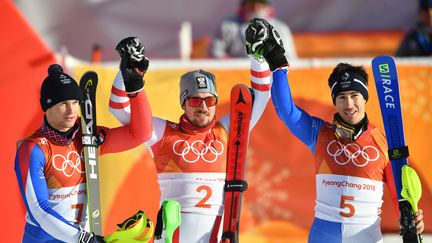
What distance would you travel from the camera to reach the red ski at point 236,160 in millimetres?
5688

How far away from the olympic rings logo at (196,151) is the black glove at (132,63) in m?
0.47

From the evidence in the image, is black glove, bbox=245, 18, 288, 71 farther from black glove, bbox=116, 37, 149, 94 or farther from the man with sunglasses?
black glove, bbox=116, 37, 149, 94

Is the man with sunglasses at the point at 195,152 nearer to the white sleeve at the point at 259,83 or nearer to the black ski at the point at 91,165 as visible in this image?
the white sleeve at the point at 259,83

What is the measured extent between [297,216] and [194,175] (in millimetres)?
2585

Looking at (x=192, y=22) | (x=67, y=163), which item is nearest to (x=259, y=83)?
(x=67, y=163)

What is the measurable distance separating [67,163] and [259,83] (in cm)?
128

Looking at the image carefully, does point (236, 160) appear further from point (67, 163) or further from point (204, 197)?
point (67, 163)

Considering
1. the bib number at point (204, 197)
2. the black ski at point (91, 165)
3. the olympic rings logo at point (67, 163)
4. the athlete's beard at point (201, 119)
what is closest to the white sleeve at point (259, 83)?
the athlete's beard at point (201, 119)

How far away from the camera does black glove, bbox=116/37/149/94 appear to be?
5.49 meters

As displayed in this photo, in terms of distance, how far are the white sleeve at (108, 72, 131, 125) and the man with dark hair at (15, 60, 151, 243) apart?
0.12m

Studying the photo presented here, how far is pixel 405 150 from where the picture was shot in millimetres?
5648

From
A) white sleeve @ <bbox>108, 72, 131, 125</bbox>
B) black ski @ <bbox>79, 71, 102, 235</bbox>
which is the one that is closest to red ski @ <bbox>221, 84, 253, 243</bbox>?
white sleeve @ <bbox>108, 72, 131, 125</bbox>

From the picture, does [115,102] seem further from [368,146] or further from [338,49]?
[338,49]

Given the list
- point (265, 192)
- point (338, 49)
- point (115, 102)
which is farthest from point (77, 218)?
point (338, 49)
